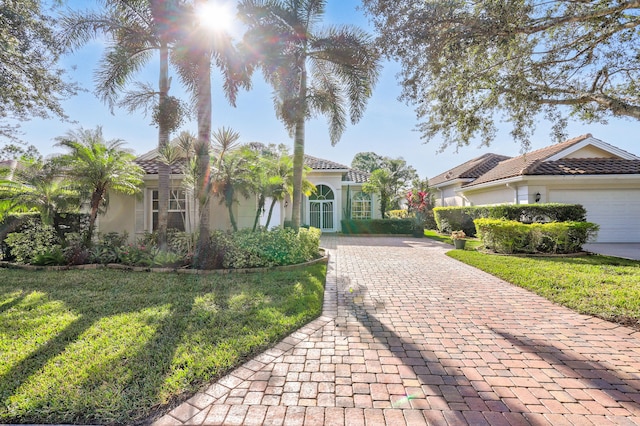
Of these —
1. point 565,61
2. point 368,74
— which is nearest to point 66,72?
point 368,74

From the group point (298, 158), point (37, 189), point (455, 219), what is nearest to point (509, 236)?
point (455, 219)

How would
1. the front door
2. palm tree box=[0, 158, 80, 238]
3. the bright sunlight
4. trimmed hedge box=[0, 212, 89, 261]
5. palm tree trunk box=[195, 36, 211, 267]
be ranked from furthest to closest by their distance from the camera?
the front door, trimmed hedge box=[0, 212, 89, 261], palm tree box=[0, 158, 80, 238], the bright sunlight, palm tree trunk box=[195, 36, 211, 267]

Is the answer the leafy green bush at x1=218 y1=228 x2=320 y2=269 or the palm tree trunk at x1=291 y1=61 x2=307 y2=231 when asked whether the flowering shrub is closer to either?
the leafy green bush at x1=218 y1=228 x2=320 y2=269

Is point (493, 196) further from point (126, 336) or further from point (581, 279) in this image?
point (126, 336)

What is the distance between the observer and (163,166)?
32.0 feet

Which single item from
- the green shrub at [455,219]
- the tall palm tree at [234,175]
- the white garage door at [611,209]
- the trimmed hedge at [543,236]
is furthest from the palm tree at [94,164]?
the white garage door at [611,209]

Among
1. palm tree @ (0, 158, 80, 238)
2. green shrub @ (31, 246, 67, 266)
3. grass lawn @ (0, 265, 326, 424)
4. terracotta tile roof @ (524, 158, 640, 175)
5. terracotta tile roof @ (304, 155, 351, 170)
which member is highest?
terracotta tile roof @ (304, 155, 351, 170)

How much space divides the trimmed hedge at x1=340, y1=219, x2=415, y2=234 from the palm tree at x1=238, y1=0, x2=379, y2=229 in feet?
35.1

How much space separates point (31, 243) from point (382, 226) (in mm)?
18216

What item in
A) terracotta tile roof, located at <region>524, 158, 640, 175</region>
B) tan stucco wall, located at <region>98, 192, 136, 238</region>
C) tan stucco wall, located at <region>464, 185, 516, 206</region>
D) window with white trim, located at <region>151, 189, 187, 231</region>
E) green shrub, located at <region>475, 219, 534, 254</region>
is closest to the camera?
green shrub, located at <region>475, 219, 534, 254</region>

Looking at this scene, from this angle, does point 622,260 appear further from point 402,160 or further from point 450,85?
point 402,160

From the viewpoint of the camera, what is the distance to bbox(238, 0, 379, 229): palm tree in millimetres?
9852

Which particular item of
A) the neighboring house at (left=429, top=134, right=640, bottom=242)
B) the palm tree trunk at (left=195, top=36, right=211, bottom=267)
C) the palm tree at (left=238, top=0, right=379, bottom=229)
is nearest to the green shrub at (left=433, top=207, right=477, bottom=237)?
the neighboring house at (left=429, top=134, right=640, bottom=242)

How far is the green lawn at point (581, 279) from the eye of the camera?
211 inches
